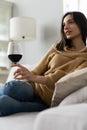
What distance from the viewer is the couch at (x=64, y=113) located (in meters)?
0.59

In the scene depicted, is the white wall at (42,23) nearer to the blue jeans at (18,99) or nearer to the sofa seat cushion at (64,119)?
the blue jeans at (18,99)

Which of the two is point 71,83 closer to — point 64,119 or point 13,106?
point 13,106

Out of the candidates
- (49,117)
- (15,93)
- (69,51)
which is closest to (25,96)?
(15,93)

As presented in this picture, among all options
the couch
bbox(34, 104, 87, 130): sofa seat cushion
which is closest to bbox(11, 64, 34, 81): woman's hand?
the couch

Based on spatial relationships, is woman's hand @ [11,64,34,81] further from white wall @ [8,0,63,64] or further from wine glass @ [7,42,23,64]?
white wall @ [8,0,63,64]

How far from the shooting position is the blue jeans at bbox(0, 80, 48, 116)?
1.52m

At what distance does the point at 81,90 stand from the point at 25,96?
0.54 metres

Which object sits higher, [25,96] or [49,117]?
[49,117]

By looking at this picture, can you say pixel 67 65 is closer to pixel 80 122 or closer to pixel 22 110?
pixel 22 110

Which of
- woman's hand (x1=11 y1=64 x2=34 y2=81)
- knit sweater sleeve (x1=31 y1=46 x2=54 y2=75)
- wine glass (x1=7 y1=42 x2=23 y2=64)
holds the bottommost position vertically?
knit sweater sleeve (x1=31 y1=46 x2=54 y2=75)

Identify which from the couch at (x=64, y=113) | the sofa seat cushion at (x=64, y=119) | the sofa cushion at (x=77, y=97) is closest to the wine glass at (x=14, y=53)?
the couch at (x=64, y=113)

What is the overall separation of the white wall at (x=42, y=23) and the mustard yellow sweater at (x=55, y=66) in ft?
4.23

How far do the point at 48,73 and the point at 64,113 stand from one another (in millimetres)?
1353

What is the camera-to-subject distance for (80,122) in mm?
568
